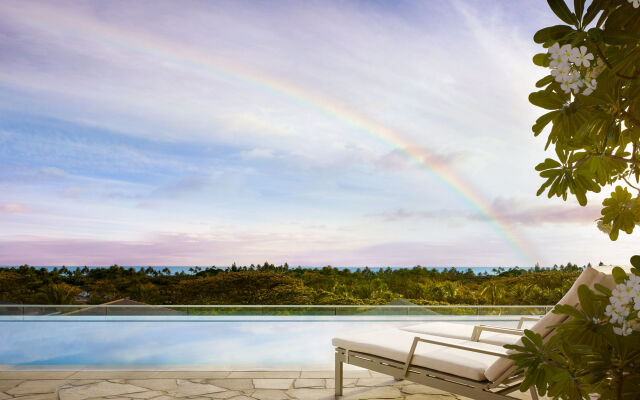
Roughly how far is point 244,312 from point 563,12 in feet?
25.8

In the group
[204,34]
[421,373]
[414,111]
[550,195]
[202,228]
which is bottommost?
[421,373]

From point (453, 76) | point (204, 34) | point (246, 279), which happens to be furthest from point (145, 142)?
point (453, 76)

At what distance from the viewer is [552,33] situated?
1019mm

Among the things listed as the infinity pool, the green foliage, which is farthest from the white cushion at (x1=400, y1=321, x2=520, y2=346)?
the green foliage

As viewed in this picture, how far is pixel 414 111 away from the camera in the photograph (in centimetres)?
1496

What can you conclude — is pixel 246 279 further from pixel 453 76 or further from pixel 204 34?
pixel 453 76

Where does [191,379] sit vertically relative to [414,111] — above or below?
below

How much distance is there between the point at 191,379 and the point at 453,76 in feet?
36.8

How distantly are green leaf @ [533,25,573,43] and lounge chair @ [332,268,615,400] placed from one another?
1736 millimetres

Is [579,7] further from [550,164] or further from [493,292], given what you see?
[493,292]

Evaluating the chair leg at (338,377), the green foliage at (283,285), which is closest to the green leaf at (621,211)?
the chair leg at (338,377)

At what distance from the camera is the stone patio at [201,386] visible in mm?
3990

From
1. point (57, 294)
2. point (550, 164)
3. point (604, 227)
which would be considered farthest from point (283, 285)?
point (550, 164)

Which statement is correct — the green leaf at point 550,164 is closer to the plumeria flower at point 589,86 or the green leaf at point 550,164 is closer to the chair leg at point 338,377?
the plumeria flower at point 589,86
